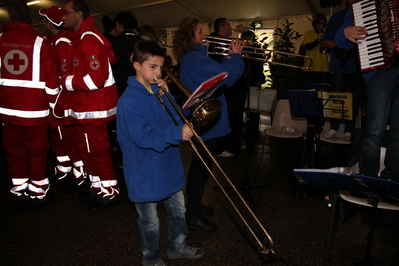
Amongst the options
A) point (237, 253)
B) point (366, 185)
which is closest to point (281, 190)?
point (237, 253)

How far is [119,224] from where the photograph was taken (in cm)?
300

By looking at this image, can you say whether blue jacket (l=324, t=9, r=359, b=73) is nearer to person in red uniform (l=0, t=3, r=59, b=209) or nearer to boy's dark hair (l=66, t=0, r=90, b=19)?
boy's dark hair (l=66, t=0, r=90, b=19)

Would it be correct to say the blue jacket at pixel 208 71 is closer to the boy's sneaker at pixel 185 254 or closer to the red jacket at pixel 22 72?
the boy's sneaker at pixel 185 254

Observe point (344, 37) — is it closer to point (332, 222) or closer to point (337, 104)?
point (337, 104)

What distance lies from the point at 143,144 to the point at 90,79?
140 cm

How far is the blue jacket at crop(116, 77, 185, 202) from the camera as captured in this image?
1.88m

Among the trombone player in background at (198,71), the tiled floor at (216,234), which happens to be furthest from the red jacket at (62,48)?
the tiled floor at (216,234)

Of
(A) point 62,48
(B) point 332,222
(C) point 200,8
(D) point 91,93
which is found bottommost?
(B) point 332,222

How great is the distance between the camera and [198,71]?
2.54m

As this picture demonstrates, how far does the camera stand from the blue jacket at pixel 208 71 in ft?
8.22

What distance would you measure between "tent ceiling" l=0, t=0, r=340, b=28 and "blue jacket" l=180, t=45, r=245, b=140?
27.5 ft

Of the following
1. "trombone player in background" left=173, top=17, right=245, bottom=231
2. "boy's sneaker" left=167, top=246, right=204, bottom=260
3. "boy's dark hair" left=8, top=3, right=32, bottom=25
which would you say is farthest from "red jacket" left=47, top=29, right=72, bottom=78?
"boy's sneaker" left=167, top=246, right=204, bottom=260

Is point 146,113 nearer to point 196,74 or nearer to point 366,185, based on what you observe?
point 196,74

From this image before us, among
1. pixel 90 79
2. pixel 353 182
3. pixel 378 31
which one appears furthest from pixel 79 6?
pixel 353 182
